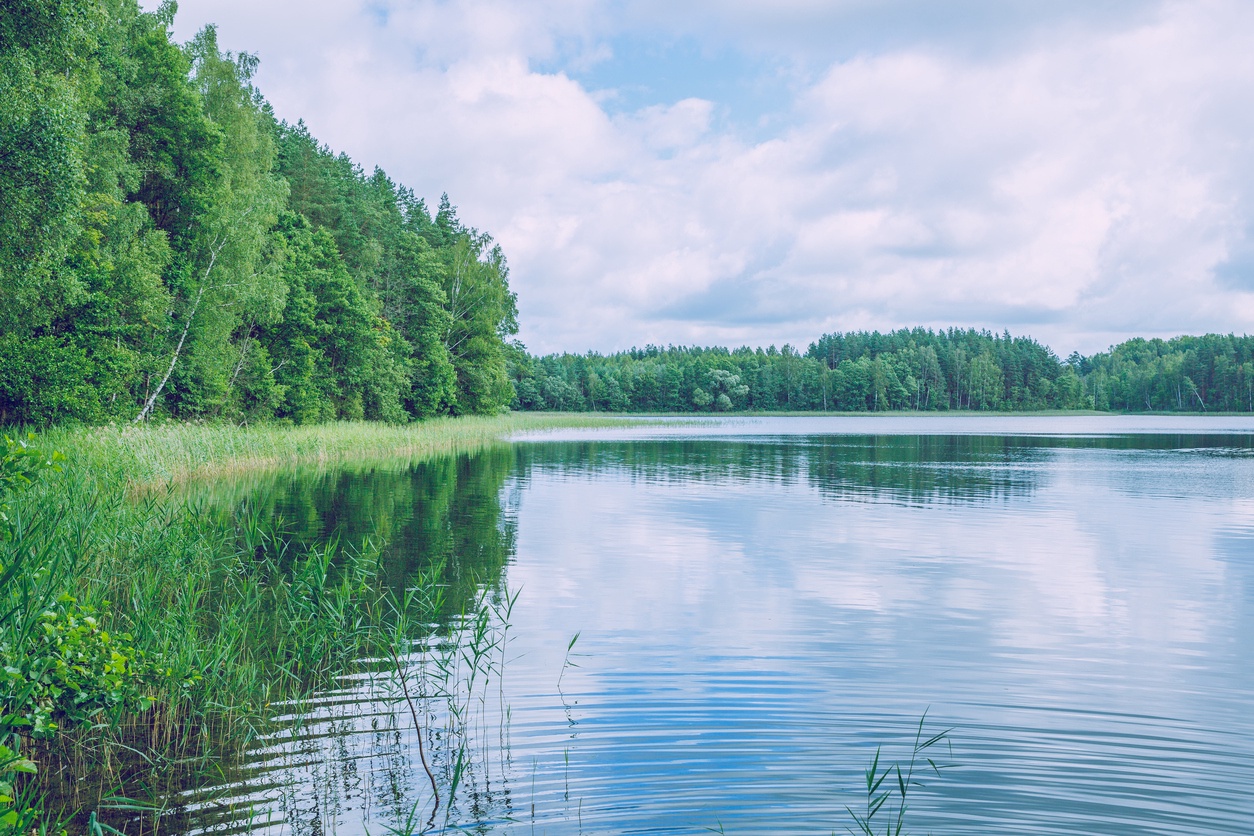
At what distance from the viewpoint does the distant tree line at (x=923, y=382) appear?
512 ft

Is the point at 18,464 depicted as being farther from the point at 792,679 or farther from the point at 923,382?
the point at 923,382

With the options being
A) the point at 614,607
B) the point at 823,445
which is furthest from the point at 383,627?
the point at 823,445

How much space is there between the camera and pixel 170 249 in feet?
104

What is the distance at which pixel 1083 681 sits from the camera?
31.0ft

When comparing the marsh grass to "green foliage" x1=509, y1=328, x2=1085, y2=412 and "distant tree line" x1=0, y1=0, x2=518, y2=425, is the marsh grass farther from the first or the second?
"green foliage" x1=509, y1=328, x2=1085, y2=412

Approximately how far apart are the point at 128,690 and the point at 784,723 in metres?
5.36

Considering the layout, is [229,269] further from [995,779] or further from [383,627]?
[995,779]

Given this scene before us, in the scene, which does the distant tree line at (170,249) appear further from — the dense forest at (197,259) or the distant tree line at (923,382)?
the distant tree line at (923,382)

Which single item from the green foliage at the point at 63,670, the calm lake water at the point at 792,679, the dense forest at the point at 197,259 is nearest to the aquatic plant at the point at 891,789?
the calm lake water at the point at 792,679

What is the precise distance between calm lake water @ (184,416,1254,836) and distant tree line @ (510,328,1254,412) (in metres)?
124

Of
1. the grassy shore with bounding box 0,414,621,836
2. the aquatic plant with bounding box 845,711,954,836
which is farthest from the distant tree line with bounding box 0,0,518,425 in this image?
the aquatic plant with bounding box 845,711,954,836

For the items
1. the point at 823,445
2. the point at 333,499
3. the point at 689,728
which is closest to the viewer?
the point at 689,728

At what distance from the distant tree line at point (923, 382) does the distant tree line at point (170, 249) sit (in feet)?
297

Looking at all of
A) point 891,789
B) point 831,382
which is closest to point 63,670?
point 891,789
